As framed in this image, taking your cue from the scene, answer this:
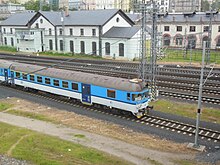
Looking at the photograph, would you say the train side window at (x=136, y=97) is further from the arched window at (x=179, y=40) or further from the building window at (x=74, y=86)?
the arched window at (x=179, y=40)

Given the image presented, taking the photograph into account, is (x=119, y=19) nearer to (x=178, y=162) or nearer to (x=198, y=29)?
(x=198, y=29)

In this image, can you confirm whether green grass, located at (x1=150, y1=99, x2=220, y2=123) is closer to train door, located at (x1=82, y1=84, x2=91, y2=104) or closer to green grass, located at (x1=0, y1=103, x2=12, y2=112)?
train door, located at (x1=82, y1=84, x2=91, y2=104)

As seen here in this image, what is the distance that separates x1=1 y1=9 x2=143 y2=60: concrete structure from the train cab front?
98.0 ft

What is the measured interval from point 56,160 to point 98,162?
2.43 meters

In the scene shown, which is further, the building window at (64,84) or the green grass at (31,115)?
the building window at (64,84)

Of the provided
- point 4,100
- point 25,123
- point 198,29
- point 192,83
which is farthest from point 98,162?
point 198,29

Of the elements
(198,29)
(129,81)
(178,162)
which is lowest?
(178,162)

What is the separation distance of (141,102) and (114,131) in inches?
145

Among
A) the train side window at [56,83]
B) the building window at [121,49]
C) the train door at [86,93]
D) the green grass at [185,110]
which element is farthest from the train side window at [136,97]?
the building window at [121,49]

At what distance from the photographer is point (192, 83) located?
114 feet

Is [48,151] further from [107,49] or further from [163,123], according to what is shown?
[107,49]

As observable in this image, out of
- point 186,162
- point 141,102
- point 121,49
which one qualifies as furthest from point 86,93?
point 121,49

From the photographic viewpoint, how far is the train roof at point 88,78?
23866 millimetres

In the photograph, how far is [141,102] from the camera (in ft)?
78.0
